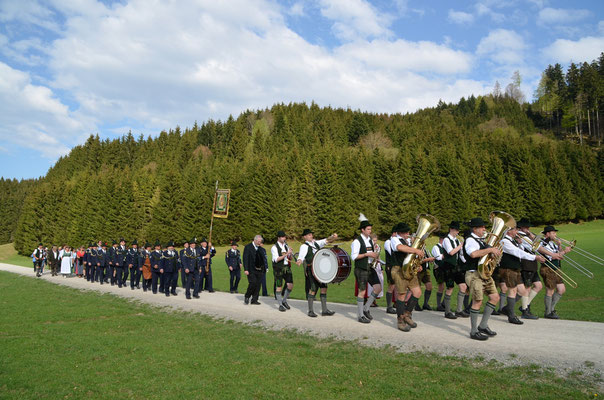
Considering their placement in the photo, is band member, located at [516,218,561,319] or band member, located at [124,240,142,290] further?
band member, located at [124,240,142,290]

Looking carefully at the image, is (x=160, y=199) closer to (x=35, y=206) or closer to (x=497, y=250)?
(x=35, y=206)

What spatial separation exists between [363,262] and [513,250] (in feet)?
11.3

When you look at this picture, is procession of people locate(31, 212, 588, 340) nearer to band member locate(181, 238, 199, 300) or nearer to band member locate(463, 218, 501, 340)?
band member locate(463, 218, 501, 340)

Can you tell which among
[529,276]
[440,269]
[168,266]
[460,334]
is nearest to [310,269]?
[440,269]

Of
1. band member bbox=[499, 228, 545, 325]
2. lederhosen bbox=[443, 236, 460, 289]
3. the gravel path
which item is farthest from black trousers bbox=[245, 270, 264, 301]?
band member bbox=[499, 228, 545, 325]

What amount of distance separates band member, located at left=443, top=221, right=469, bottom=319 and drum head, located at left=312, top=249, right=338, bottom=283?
116 inches

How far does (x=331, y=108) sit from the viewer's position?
13375 centimetres

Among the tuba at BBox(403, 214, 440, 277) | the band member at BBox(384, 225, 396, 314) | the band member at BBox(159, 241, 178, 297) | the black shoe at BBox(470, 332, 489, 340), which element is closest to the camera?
the black shoe at BBox(470, 332, 489, 340)

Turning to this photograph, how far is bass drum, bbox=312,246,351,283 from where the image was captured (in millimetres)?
10680

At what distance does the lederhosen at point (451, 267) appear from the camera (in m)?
10.3

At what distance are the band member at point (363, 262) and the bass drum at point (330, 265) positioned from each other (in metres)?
0.75

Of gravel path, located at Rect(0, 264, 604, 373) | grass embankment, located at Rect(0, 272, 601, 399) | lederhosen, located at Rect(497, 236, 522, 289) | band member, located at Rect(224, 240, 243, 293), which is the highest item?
lederhosen, located at Rect(497, 236, 522, 289)

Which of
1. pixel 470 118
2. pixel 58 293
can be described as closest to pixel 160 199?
pixel 58 293

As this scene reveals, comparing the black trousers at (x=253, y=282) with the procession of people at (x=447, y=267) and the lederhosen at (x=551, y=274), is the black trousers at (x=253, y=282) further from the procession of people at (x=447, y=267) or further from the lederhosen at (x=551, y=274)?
the lederhosen at (x=551, y=274)
